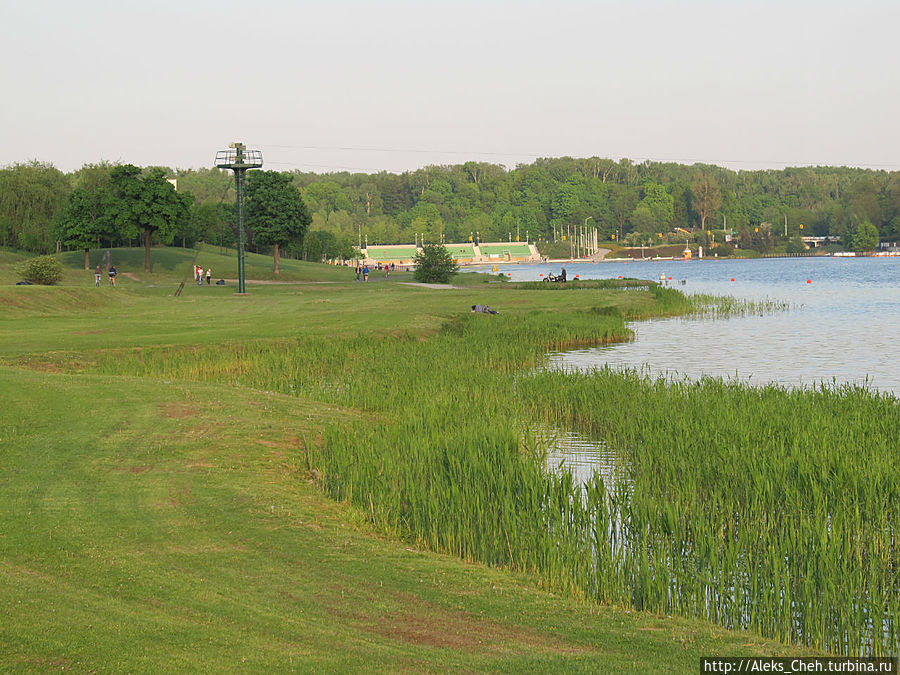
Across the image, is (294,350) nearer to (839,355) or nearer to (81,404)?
(81,404)

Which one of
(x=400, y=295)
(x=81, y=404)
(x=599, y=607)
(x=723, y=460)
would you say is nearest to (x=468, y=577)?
(x=599, y=607)

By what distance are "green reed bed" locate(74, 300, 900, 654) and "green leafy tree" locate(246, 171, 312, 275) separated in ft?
223

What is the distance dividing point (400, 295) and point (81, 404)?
4001cm

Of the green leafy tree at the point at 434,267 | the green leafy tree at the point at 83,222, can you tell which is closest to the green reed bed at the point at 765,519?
the green leafy tree at the point at 434,267

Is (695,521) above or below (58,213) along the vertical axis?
below

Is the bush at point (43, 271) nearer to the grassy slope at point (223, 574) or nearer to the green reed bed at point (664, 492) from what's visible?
the green reed bed at point (664, 492)

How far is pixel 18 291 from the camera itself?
4603 cm

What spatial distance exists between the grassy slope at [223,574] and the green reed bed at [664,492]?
55 centimetres

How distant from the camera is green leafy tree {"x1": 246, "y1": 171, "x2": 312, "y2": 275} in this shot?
91.1 meters

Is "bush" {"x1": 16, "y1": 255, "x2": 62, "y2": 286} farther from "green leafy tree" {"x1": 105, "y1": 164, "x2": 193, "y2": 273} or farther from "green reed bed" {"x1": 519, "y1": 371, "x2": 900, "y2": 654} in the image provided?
"green reed bed" {"x1": 519, "y1": 371, "x2": 900, "y2": 654}

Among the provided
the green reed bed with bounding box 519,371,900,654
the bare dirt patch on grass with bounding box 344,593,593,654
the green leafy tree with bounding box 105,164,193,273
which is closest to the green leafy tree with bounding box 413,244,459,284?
the green leafy tree with bounding box 105,164,193,273

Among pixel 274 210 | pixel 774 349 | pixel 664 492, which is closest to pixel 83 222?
pixel 274 210

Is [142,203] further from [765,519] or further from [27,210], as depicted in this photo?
[765,519]

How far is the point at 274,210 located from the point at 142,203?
14.6m
